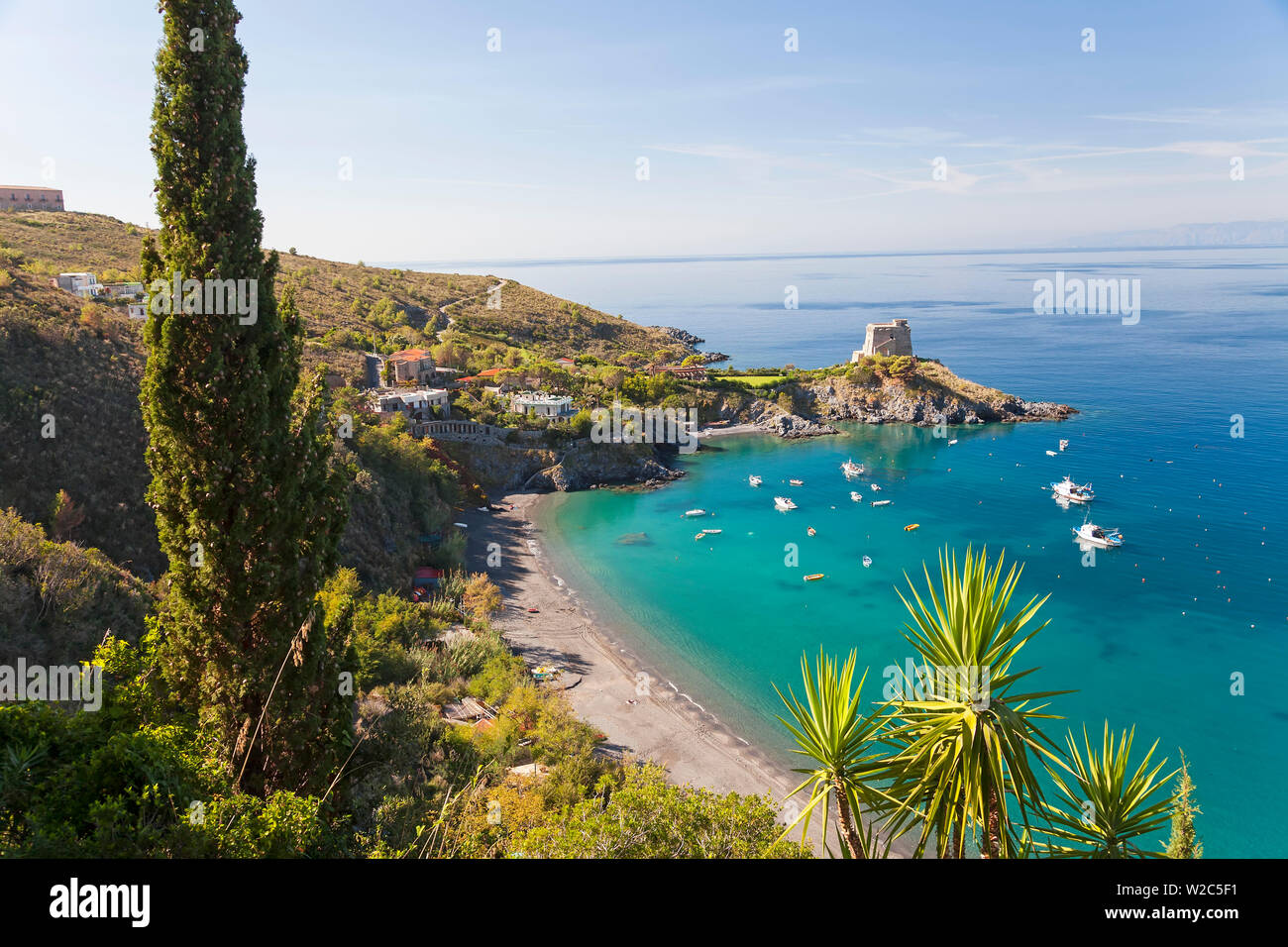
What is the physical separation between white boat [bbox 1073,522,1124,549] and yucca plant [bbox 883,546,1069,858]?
125 ft

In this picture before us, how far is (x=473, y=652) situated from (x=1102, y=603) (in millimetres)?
27915

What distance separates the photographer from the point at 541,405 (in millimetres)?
52562

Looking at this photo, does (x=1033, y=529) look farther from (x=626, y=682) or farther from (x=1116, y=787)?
(x=1116, y=787)

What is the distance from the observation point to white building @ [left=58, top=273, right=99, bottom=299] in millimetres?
38969

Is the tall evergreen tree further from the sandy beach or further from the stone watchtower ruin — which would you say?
the stone watchtower ruin

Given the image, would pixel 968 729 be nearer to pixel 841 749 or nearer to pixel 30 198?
pixel 841 749

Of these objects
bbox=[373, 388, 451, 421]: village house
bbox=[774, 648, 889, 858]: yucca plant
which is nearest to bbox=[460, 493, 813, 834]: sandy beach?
bbox=[774, 648, 889, 858]: yucca plant

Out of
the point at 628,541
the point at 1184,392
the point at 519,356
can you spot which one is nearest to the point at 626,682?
the point at 628,541

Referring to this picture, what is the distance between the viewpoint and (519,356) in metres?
70.2

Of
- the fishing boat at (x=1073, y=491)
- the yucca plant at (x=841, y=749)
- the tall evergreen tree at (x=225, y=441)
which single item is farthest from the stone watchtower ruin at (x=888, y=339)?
the yucca plant at (x=841, y=749)

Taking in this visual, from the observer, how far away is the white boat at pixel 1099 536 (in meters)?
37.2
